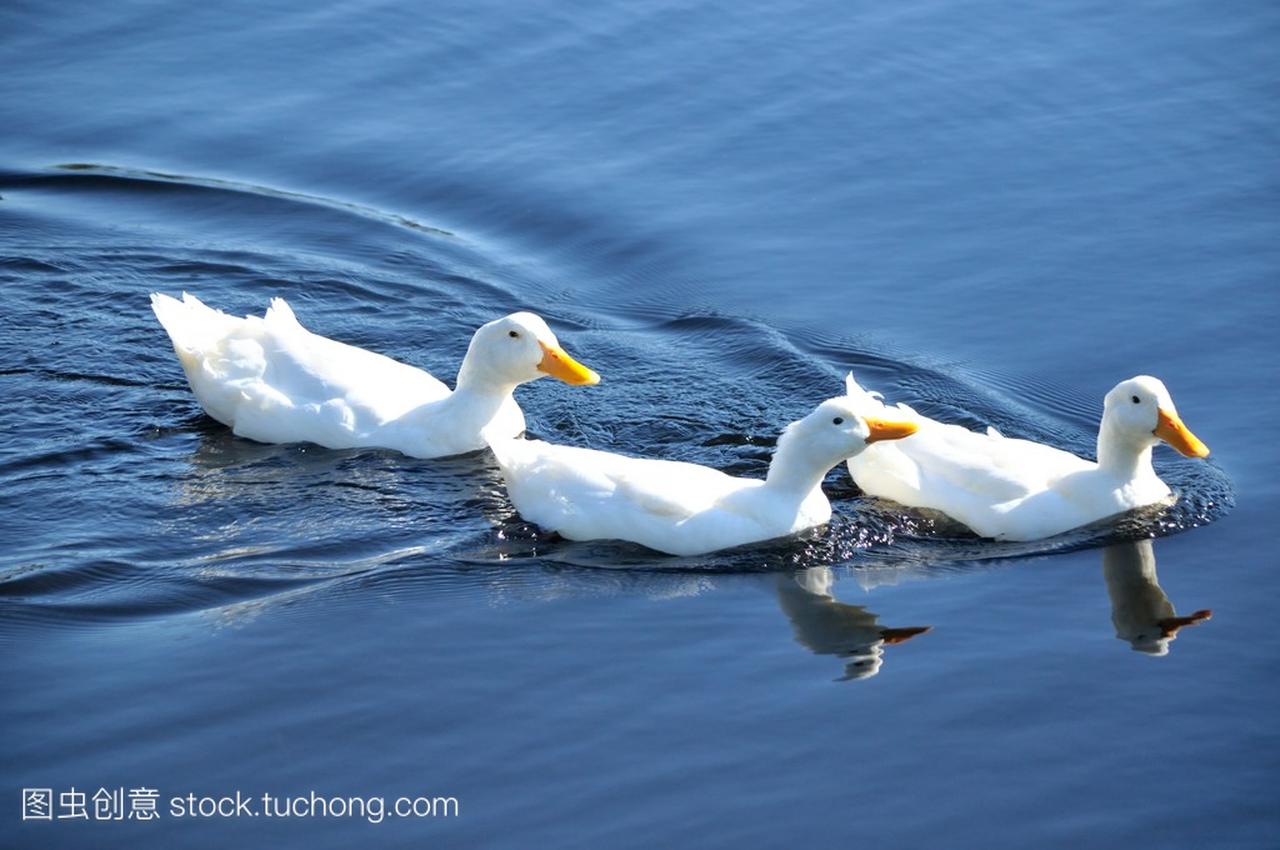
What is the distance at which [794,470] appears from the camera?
9.02m

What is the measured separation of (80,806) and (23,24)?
11.6 metres

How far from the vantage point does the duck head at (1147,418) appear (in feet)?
29.8

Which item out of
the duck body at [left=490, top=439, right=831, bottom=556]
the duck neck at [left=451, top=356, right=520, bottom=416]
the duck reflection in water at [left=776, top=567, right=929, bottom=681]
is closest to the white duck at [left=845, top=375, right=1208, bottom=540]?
the duck body at [left=490, top=439, right=831, bottom=556]

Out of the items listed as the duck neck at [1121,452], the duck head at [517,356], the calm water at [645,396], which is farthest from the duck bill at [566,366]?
the duck neck at [1121,452]

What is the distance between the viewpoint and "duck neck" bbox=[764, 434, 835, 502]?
29.5ft

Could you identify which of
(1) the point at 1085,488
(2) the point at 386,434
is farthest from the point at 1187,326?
(2) the point at 386,434

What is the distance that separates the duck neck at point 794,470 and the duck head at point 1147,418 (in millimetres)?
1576

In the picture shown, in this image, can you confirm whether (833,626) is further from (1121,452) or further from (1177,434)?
(1177,434)

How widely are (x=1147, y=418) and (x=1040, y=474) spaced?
63 cm

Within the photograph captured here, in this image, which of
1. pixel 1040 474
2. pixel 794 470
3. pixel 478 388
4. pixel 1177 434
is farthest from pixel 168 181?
pixel 1177 434

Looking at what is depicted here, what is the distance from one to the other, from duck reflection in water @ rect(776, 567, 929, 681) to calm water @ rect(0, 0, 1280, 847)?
3 cm

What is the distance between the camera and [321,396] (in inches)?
404

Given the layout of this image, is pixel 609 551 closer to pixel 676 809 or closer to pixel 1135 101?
pixel 676 809

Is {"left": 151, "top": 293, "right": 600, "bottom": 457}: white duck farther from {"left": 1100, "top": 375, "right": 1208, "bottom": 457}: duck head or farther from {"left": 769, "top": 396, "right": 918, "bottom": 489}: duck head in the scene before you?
{"left": 1100, "top": 375, "right": 1208, "bottom": 457}: duck head
